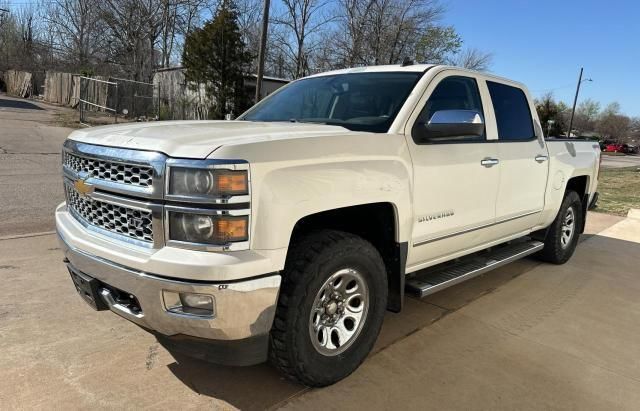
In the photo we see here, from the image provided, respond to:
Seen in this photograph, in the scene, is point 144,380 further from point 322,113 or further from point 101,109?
point 101,109

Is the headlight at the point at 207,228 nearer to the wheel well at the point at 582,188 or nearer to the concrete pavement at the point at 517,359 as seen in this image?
the concrete pavement at the point at 517,359

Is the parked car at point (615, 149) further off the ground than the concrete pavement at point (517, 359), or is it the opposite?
the parked car at point (615, 149)

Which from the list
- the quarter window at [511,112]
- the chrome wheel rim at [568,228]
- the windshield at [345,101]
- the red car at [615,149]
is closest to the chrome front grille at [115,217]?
the windshield at [345,101]

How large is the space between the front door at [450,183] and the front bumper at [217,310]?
4.14ft

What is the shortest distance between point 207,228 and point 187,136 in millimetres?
520

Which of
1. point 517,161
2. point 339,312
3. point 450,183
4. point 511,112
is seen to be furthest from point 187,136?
point 511,112

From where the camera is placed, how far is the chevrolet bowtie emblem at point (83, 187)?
270 cm

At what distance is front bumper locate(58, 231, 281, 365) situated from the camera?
2270 millimetres

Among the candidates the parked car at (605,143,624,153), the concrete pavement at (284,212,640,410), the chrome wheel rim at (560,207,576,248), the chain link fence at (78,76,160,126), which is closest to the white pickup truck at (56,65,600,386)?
the concrete pavement at (284,212,640,410)

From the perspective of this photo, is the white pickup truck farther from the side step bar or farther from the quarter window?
the quarter window

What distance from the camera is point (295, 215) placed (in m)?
2.47

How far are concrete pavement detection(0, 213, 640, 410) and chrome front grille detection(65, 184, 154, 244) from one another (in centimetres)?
92

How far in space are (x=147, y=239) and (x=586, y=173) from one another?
533cm

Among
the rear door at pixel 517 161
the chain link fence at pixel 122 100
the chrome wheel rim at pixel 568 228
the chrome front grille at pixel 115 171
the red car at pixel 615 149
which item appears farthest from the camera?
the red car at pixel 615 149
